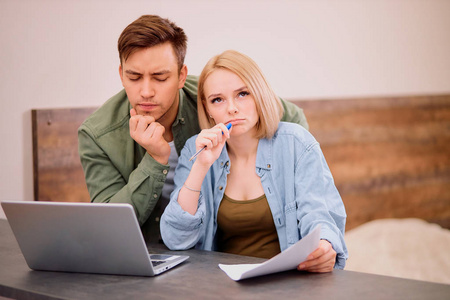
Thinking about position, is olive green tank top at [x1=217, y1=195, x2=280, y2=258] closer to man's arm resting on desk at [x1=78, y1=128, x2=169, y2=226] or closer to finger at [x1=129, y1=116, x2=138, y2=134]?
man's arm resting on desk at [x1=78, y1=128, x2=169, y2=226]

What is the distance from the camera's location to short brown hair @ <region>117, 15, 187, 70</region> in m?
1.59

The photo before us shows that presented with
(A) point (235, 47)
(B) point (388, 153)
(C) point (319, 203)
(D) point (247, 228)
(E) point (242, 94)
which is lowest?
(B) point (388, 153)

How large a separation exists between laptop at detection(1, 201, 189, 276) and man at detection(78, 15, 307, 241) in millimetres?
428

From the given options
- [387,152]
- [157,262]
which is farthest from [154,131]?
[387,152]

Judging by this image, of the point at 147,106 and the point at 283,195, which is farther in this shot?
the point at 147,106

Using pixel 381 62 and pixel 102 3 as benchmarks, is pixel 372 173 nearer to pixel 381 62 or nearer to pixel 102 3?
pixel 381 62

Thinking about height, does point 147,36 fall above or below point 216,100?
above

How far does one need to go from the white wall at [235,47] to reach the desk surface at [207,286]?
1129 mm

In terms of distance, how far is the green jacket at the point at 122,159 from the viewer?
5.19ft

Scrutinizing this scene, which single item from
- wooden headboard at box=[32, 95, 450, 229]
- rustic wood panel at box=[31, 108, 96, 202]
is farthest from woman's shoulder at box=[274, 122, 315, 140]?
wooden headboard at box=[32, 95, 450, 229]

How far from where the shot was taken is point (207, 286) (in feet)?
3.39

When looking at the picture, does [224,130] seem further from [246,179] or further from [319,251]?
[319,251]

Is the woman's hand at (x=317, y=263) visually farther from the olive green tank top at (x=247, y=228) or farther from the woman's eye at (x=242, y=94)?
the woman's eye at (x=242, y=94)

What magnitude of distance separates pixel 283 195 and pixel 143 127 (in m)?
0.44
